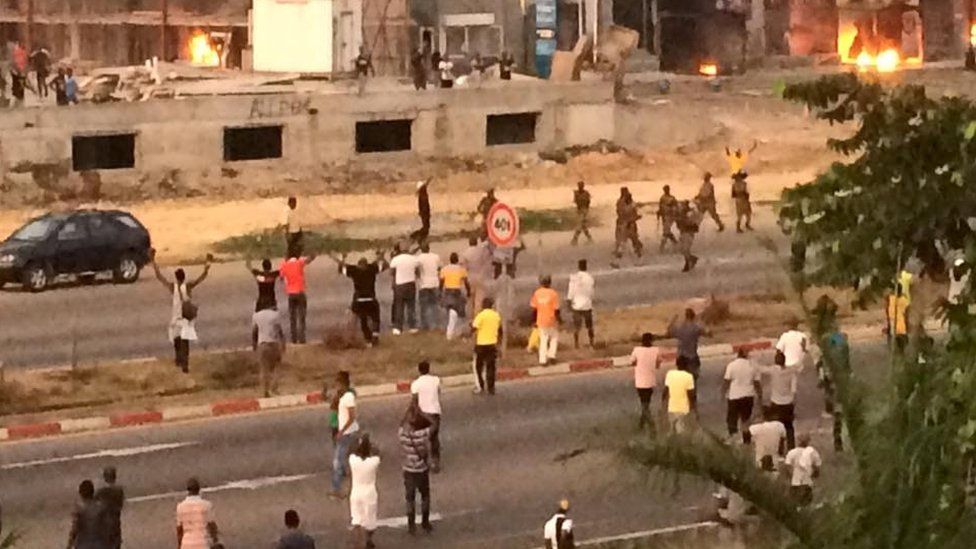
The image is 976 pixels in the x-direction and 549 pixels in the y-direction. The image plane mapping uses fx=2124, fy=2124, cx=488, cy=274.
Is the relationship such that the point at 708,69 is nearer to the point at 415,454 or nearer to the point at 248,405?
the point at 248,405

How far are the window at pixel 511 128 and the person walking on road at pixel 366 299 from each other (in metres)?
22.3

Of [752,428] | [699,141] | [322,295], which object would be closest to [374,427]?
[752,428]

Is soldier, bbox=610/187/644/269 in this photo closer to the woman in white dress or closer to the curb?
the curb

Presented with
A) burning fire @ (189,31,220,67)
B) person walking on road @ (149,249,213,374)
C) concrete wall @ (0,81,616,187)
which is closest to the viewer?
person walking on road @ (149,249,213,374)

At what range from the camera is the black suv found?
1316 inches

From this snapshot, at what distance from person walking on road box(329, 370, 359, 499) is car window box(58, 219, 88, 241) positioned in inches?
572

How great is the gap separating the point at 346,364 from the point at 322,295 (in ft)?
21.5

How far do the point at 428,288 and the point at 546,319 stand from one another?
7.76ft

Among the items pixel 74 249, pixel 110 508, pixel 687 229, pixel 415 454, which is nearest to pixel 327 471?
pixel 415 454

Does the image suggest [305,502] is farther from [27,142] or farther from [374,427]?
[27,142]

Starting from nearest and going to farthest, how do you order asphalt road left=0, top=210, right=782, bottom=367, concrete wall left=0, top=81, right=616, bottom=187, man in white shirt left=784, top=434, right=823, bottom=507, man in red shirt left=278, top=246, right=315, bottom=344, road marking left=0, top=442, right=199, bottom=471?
man in white shirt left=784, top=434, right=823, bottom=507
road marking left=0, top=442, right=199, bottom=471
man in red shirt left=278, top=246, right=315, bottom=344
asphalt road left=0, top=210, right=782, bottom=367
concrete wall left=0, top=81, right=616, bottom=187

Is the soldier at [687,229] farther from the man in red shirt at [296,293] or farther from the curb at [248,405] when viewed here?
the man in red shirt at [296,293]

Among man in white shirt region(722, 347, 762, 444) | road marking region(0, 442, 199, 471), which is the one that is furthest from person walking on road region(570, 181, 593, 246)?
man in white shirt region(722, 347, 762, 444)

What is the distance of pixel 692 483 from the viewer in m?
10.1
